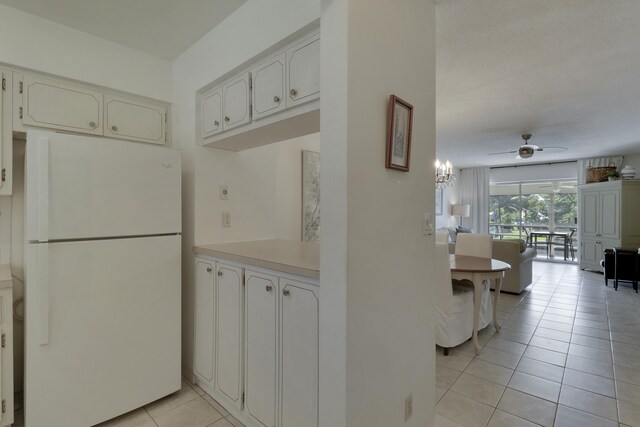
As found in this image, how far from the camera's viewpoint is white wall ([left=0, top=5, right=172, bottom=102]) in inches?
73.4

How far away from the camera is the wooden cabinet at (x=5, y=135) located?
1.81 m

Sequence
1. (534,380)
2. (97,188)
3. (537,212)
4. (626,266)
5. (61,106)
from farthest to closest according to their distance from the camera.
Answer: (537,212) → (626,266) → (534,380) → (61,106) → (97,188)

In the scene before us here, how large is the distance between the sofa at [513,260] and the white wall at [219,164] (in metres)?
3.30

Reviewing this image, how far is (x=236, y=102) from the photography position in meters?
1.94

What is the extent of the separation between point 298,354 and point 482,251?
2.94m

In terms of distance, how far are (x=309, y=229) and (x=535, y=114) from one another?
10.0 ft

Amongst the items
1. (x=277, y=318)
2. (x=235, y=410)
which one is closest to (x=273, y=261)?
(x=277, y=318)

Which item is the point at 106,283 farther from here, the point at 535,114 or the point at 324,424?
the point at 535,114

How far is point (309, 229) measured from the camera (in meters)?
3.35

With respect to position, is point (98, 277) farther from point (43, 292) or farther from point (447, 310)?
point (447, 310)

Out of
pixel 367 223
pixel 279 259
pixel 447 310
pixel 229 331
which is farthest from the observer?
pixel 447 310

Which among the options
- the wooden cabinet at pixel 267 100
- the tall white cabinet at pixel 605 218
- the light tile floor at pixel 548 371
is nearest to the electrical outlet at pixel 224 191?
the wooden cabinet at pixel 267 100

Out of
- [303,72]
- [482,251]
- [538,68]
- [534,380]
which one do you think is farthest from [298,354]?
[482,251]

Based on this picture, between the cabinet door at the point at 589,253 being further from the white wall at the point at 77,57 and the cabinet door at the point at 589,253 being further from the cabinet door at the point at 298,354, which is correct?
the white wall at the point at 77,57
